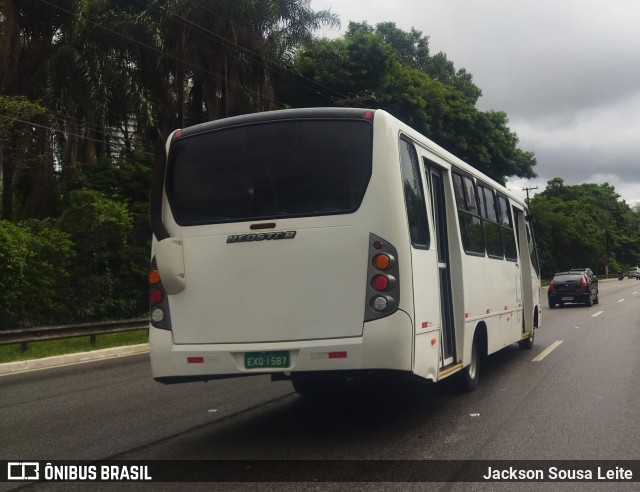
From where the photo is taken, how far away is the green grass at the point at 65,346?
14602 millimetres

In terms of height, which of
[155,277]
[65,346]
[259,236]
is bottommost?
[65,346]

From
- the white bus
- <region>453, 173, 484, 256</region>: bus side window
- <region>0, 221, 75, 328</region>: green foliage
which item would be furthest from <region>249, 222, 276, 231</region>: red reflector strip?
<region>0, 221, 75, 328</region>: green foliage

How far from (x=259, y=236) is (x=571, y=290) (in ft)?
85.8

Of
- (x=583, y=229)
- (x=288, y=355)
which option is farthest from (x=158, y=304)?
(x=583, y=229)

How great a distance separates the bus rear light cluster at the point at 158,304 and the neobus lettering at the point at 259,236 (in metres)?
0.80

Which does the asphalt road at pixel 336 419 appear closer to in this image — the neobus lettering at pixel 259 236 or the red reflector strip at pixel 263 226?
the neobus lettering at pixel 259 236

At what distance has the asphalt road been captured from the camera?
248 inches

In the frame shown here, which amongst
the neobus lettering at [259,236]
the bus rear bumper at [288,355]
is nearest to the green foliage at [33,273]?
the bus rear bumper at [288,355]

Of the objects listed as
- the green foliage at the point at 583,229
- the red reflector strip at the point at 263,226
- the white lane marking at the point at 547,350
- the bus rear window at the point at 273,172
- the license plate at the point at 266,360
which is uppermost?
the green foliage at the point at 583,229

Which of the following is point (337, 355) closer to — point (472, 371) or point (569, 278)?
point (472, 371)

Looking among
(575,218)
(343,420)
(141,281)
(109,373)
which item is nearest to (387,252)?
(343,420)

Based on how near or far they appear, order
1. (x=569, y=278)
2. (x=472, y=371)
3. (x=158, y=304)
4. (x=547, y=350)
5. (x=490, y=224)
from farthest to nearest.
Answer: (x=569, y=278) → (x=547, y=350) → (x=490, y=224) → (x=472, y=371) → (x=158, y=304)

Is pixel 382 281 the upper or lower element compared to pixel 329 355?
upper

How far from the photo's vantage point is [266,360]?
20.5 feet
